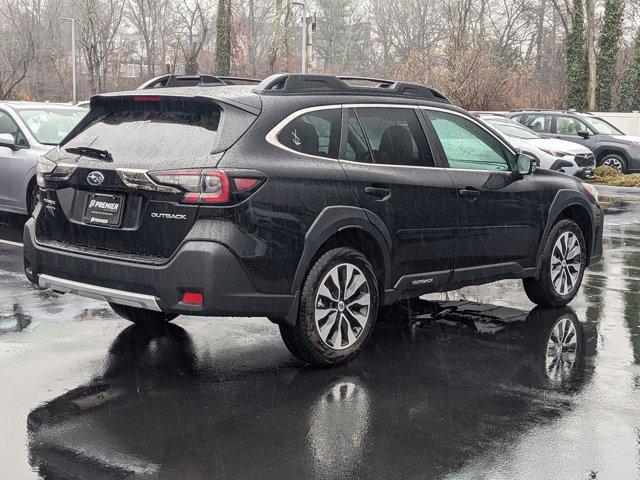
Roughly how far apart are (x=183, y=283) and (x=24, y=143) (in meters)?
7.66

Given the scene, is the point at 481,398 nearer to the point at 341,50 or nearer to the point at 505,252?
the point at 505,252

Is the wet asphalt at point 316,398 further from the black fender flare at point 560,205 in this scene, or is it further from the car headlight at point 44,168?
the car headlight at point 44,168

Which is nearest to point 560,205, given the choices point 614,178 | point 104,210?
point 104,210

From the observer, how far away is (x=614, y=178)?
69.2 feet

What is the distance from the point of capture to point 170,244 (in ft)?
16.8

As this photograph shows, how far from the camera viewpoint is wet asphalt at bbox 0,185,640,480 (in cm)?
415

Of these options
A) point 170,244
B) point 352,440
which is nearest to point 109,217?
point 170,244

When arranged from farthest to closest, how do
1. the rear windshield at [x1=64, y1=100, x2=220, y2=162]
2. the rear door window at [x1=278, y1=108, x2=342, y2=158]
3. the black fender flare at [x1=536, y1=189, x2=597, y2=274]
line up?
the black fender flare at [x1=536, y1=189, x2=597, y2=274] < the rear door window at [x1=278, y1=108, x2=342, y2=158] < the rear windshield at [x1=64, y1=100, x2=220, y2=162]

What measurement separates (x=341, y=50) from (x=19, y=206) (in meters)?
57.6

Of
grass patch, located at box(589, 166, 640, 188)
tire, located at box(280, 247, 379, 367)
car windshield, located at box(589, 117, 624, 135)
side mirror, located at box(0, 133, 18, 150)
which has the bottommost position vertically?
tire, located at box(280, 247, 379, 367)

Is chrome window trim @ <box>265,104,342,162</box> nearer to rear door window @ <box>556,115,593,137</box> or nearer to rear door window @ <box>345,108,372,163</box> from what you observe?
rear door window @ <box>345,108,372,163</box>

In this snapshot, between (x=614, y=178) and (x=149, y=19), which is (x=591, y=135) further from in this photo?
(x=149, y=19)

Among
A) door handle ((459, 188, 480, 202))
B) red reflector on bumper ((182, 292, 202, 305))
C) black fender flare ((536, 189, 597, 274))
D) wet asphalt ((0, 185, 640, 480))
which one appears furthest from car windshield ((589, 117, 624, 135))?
red reflector on bumper ((182, 292, 202, 305))

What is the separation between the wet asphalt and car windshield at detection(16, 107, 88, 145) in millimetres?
5021
